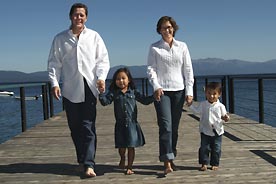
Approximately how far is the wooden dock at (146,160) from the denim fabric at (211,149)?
108mm

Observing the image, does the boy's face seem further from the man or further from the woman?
the man

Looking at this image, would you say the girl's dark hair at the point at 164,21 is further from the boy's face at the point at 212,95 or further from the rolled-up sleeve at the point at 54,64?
the rolled-up sleeve at the point at 54,64

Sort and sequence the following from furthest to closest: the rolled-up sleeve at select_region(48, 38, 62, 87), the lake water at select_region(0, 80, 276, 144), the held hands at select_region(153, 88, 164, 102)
Result: the lake water at select_region(0, 80, 276, 144), the rolled-up sleeve at select_region(48, 38, 62, 87), the held hands at select_region(153, 88, 164, 102)

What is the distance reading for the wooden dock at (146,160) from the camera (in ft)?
10.6

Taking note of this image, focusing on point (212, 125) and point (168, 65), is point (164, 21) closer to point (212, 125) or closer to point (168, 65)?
point (168, 65)

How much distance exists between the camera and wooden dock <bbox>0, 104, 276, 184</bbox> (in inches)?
127

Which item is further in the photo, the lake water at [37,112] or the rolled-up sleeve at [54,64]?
the lake water at [37,112]

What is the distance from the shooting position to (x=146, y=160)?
3928 millimetres

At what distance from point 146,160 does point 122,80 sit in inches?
40.1

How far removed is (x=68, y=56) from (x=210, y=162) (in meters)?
1.65

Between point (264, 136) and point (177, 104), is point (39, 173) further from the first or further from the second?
point (264, 136)

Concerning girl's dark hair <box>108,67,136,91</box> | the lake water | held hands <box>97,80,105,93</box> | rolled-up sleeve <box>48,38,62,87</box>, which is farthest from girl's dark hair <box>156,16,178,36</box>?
the lake water

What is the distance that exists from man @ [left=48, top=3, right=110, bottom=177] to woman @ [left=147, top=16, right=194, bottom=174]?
47cm

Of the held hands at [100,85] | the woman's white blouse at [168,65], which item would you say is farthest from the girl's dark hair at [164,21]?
the held hands at [100,85]
